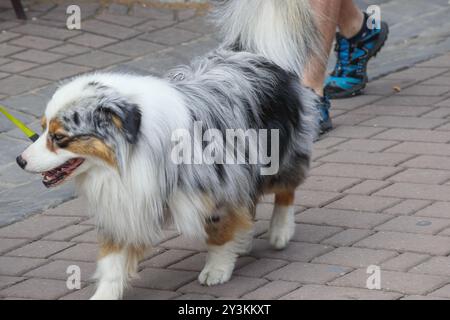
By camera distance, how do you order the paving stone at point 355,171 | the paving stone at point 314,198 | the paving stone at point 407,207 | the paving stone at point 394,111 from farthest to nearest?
the paving stone at point 394,111
the paving stone at point 355,171
the paving stone at point 314,198
the paving stone at point 407,207

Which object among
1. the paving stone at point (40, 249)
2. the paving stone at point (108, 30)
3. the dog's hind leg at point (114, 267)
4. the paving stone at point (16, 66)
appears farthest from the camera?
the paving stone at point (108, 30)

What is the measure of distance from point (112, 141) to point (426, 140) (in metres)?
2.52

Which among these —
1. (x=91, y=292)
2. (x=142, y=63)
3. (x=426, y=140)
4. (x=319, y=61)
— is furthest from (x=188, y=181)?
(x=142, y=63)

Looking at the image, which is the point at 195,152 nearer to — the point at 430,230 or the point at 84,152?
the point at 84,152

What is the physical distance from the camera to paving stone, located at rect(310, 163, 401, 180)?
17.8ft

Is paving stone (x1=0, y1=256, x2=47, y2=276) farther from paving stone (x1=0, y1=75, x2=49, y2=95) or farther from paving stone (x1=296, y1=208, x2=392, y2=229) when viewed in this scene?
paving stone (x1=0, y1=75, x2=49, y2=95)

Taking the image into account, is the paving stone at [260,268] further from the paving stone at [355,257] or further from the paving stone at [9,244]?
the paving stone at [9,244]

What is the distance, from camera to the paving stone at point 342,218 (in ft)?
15.9

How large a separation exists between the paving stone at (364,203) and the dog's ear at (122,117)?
1.55 meters

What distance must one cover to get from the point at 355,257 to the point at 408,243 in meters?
0.26

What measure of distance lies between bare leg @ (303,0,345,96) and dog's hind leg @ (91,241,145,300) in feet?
6.09

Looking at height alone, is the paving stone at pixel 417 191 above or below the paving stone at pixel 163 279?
above

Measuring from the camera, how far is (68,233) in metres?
5.00

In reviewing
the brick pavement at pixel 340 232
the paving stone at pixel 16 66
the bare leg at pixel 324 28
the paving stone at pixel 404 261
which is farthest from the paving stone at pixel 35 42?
the paving stone at pixel 404 261
